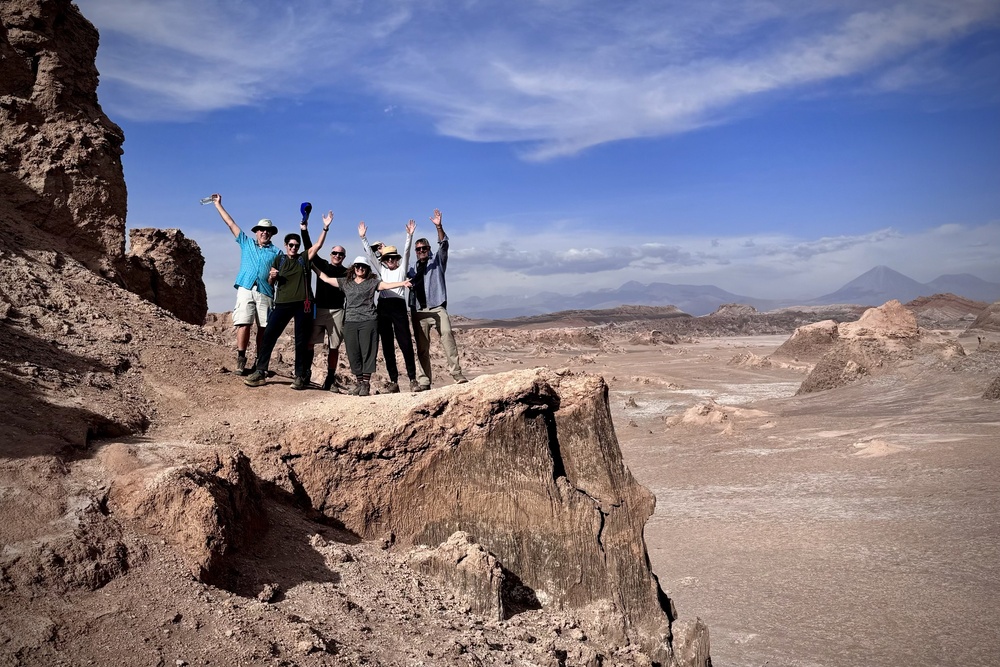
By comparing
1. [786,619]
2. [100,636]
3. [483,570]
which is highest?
[100,636]

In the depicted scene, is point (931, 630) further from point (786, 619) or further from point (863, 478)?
point (863, 478)

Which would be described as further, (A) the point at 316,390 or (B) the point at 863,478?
(B) the point at 863,478

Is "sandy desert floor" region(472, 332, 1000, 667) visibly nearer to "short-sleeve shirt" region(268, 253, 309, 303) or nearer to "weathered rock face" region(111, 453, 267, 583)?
"weathered rock face" region(111, 453, 267, 583)

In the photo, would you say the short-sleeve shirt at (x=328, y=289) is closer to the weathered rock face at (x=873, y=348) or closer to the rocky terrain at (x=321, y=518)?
the rocky terrain at (x=321, y=518)

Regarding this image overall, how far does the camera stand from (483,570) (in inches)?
190

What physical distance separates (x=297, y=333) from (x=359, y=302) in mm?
595

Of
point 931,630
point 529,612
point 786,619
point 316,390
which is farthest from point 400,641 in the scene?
point 931,630

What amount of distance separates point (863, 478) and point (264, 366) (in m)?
9.66

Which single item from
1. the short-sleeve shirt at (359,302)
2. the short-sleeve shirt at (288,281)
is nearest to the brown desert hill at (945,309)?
the short-sleeve shirt at (359,302)

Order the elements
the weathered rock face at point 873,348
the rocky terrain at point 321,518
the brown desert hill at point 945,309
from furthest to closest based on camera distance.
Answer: the brown desert hill at point 945,309, the weathered rock face at point 873,348, the rocky terrain at point 321,518

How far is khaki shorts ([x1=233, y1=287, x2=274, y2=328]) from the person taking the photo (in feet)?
21.2

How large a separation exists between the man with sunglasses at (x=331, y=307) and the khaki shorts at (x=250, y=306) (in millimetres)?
538

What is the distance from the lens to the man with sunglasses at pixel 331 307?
22.9 ft

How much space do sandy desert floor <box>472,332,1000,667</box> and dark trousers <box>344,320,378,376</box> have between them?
4084mm
